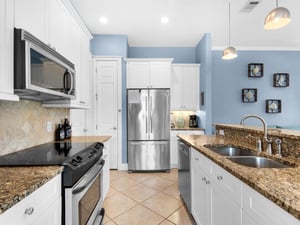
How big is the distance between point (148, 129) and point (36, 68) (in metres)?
2.70

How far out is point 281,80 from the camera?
4707 millimetres

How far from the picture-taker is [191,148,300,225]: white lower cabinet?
2.57ft

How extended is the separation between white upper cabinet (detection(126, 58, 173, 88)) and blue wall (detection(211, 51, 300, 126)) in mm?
1524

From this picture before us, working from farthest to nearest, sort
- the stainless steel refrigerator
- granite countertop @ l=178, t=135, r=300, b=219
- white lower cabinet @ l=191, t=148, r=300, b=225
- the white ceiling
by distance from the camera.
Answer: the stainless steel refrigerator, the white ceiling, white lower cabinet @ l=191, t=148, r=300, b=225, granite countertop @ l=178, t=135, r=300, b=219

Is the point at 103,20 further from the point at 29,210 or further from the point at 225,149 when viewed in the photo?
the point at 29,210

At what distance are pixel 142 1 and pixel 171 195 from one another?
3008 mm

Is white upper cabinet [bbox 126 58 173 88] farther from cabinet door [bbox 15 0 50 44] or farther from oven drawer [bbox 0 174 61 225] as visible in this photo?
oven drawer [bbox 0 174 61 225]

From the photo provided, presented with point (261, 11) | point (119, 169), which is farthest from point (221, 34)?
point (119, 169)

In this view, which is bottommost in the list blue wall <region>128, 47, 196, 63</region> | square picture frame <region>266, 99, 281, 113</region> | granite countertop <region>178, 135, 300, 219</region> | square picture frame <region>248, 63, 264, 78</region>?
granite countertop <region>178, 135, 300, 219</region>

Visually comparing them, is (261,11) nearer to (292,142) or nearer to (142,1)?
(142,1)

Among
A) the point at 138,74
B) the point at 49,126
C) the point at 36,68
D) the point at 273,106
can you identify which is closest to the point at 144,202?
the point at 49,126

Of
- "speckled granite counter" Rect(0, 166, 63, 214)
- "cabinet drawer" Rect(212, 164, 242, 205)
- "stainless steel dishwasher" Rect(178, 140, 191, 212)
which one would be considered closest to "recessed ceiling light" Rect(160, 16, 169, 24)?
"stainless steel dishwasher" Rect(178, 140, 191, 212)

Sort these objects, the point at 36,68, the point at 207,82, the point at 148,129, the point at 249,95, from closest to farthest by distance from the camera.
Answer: the point at 36,68, the point at 148,129, the point at 207,82, the point at 249,95

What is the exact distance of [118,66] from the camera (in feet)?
12.9
